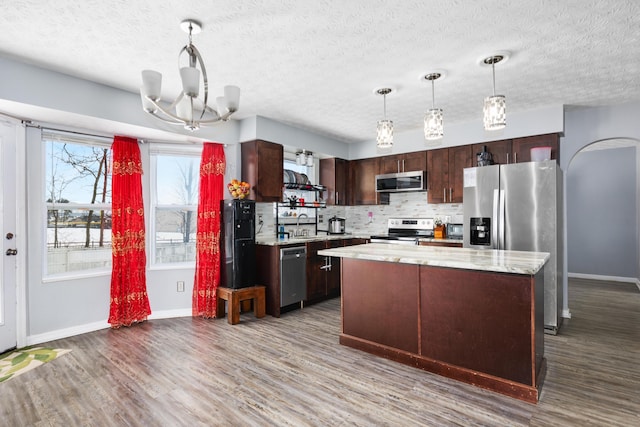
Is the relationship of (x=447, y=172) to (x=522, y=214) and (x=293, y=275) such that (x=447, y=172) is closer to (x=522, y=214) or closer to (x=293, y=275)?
(x=522, y=214)

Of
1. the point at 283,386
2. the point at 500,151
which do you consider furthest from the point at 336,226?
the point at 283,386

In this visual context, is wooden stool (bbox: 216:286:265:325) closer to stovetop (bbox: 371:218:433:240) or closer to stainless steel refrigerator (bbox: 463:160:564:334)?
stovetop (bbox: 371:218:433:240)

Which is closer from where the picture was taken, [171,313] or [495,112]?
[495,112]

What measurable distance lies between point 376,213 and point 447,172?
60.6 inches

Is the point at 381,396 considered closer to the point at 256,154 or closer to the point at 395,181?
the point at 256,154

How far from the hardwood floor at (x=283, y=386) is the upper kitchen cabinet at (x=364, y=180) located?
111 inches

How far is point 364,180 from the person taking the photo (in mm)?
5914

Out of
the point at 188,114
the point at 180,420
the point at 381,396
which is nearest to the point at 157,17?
the point at 188,114

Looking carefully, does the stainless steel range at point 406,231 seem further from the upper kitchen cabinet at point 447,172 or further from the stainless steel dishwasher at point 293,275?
the stainless steel dishwasher at point 293,275

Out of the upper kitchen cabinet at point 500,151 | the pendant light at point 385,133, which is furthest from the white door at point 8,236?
the upper kitchen cabinet at point 500,151

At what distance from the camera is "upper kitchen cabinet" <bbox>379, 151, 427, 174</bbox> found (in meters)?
5.22

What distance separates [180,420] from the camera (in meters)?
2.08

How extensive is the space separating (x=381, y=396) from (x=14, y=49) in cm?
382

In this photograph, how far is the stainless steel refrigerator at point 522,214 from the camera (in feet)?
11.7
